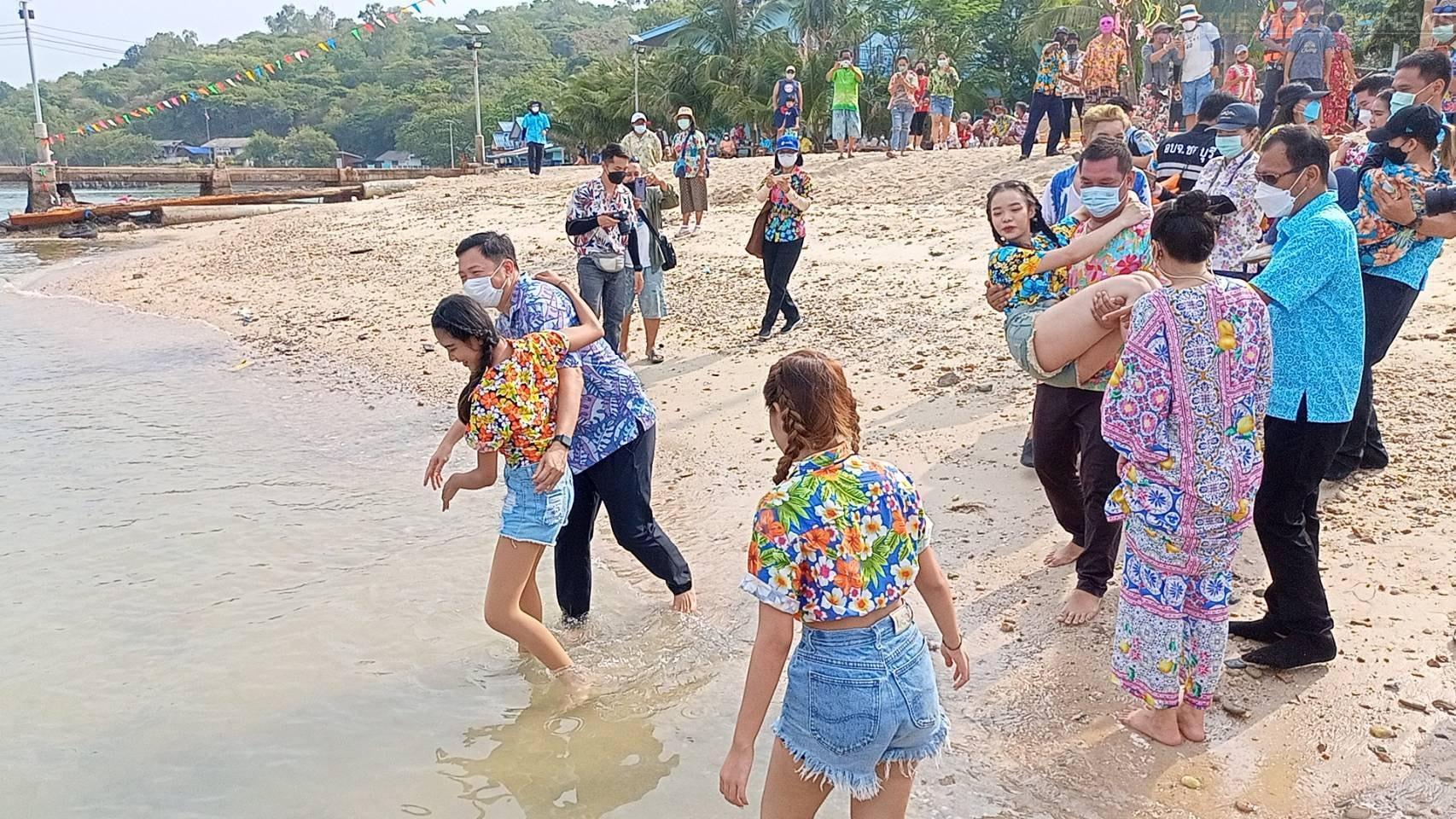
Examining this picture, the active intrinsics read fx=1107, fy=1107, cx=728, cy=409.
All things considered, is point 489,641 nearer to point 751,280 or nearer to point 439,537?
point 439,537

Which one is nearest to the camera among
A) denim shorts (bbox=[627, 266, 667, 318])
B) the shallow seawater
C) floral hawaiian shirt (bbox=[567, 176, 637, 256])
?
the shallow seawater

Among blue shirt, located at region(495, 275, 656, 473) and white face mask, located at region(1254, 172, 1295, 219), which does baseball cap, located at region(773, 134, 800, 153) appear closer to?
blue shirt, located at region(495, 275, 656, 473)

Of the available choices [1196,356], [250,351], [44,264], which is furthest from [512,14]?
[1196,356]

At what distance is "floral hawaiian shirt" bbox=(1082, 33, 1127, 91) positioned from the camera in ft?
47.1

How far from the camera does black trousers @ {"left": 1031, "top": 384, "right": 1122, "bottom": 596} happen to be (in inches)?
172

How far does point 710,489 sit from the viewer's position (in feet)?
21.9

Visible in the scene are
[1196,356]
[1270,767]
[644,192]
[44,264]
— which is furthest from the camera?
[44,264]

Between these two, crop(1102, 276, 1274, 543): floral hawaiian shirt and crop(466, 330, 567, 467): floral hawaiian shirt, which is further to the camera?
crop(466, 330, 567, 467): floral hawaiian shirt

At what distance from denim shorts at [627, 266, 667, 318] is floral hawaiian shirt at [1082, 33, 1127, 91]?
26.0ft

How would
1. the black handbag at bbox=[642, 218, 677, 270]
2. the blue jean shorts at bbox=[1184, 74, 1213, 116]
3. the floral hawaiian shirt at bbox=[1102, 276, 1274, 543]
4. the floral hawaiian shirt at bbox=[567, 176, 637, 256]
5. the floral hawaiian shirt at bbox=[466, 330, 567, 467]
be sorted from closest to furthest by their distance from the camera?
the floral hawaiian shirt at bbox=[1102, 276, 1274, 543], the floral hawaiian shirt at bbox=[466, 330, 567, 467], the floral hawaiian shirt at bbox=[567, 176, 637, 256], the black handbag at bbox=[642, 218, 677, 270], the blue jean shorts at bbox=[1184, 74, 1213, 116]

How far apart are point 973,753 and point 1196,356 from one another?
1583mm

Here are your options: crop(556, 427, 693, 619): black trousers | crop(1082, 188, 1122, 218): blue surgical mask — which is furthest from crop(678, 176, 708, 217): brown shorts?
crop(1082, 188, 1122, 218): blue surgical mask

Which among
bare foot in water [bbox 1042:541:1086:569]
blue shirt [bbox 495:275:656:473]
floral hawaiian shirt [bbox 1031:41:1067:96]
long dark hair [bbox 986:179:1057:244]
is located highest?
floral hawaiian shirt [bbox 1031:41:1067:96]

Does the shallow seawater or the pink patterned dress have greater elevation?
the pink patterned dress
